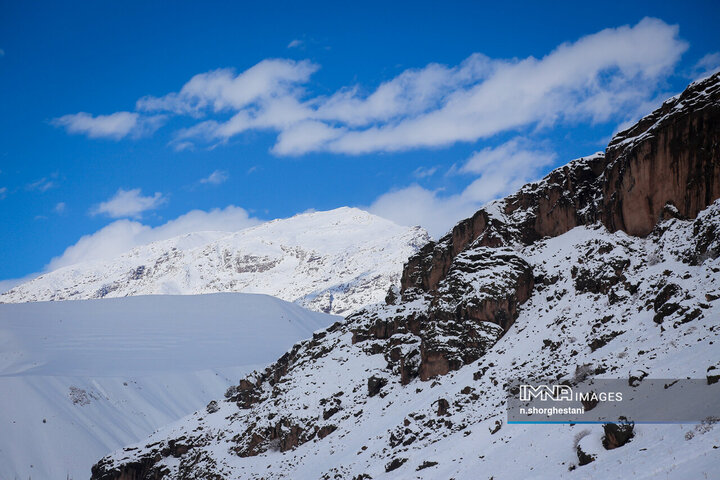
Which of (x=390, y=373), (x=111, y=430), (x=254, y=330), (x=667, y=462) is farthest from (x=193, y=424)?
(x=254, y=330)

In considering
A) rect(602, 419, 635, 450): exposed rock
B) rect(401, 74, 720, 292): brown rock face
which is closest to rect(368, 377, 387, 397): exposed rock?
rect(401, 74, 720, 292): brown rock face

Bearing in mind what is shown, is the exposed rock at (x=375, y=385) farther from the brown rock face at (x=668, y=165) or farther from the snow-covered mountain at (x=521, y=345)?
the brown rock face at (x=668, y=165)

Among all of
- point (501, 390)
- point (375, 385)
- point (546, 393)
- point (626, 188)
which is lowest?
point (546, 393)

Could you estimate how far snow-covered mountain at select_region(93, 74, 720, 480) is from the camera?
101 feet

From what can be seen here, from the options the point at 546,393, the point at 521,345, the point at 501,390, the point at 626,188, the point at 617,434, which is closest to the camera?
the point at 617,434

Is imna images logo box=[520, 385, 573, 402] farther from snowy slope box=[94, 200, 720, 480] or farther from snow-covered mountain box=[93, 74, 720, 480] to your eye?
snowy slope box=[94, 200, 720, 480]

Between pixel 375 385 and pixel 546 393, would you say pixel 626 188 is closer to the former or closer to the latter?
pixel 546 393

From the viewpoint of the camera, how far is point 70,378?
10138 cm

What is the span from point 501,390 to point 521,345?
5758 millimetres

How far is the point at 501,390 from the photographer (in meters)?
41.9

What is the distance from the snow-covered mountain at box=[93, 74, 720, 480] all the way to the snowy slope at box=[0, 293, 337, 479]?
24.1 meters

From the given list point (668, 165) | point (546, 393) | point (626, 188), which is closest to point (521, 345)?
point (546, 393)

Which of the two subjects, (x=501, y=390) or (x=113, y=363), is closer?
(x=501, y=390)

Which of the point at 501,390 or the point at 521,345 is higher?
the point at 521,345
